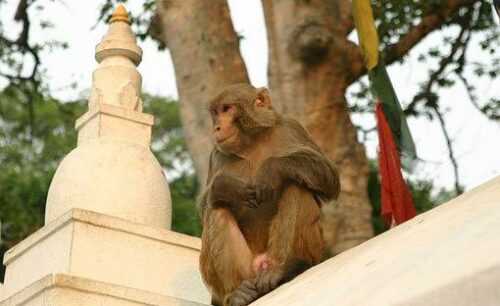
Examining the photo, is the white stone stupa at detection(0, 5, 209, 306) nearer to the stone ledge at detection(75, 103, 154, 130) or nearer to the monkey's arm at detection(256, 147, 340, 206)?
the stone ledge at detection(75, 103, 154, 130)

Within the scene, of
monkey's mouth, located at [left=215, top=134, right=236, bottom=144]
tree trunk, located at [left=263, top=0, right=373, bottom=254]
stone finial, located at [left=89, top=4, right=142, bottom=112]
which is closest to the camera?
monkey's mouth, located at [left=215, top=134, right=236, bottom=144]

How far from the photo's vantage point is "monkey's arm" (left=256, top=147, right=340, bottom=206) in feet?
18.8

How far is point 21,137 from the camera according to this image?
96.6 ft

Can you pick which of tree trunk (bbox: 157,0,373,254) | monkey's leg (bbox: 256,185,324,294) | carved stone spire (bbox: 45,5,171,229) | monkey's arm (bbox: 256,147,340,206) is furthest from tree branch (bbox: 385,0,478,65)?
monkey's leg (bbox: 256,185,324,294)

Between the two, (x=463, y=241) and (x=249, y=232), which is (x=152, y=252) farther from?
(x=463, y=241)

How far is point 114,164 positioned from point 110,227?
0.42m

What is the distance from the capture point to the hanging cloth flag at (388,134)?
696 cm

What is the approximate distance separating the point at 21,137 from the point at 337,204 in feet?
67.2

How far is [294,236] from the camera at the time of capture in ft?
18.5

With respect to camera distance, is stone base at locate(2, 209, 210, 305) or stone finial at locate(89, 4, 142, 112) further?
stone finial at locate(89, 4, 142, 112)

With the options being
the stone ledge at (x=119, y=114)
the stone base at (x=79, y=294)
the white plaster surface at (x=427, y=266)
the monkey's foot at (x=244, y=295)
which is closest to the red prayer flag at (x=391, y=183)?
the stone ledge at (x=119, y=114)

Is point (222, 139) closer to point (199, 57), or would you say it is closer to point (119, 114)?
point (119, 114)

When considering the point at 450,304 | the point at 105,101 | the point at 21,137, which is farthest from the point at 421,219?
the point at 21,137

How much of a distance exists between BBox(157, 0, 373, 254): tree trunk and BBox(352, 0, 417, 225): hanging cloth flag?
2.51 metres
